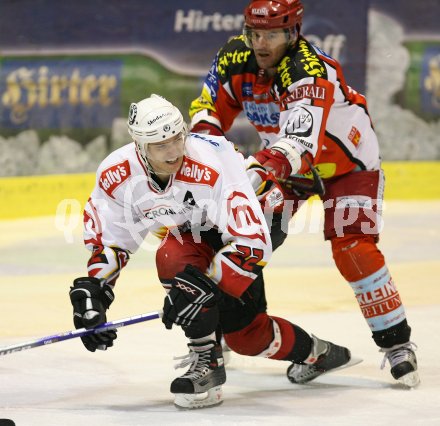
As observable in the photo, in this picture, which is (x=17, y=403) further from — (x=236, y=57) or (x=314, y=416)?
(x=236, y=57)

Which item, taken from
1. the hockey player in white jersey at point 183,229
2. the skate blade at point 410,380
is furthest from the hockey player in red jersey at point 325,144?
the hockey player in white jersey at point 183,229

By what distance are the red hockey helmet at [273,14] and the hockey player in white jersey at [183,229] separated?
0.64 meters

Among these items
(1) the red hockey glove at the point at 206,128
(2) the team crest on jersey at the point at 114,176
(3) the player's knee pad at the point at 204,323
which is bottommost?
(3) the player's knee pad at the point at 204,323

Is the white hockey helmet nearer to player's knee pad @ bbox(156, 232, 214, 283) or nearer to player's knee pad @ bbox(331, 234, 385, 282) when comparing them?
player's knee pad @ bbox(156, 232, 214, 283)

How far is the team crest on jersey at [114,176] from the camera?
385cm

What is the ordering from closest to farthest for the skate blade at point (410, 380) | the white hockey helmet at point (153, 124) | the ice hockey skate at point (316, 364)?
the white hockey helmet at point (153, 124)
the skate blade at point (410, 380)
the ice hockey skate at point (316, 364)

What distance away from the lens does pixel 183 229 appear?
3996mm

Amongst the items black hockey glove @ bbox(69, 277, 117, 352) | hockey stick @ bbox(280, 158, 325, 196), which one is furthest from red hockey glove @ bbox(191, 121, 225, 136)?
black hockey glove @ bbox(69, 277, 117, 352)

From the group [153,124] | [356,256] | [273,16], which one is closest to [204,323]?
[153,124]

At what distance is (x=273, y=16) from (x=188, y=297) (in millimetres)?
1220

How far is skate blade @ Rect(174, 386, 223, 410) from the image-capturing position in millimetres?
3902

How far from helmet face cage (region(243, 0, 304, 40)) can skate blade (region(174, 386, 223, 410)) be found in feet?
4.43

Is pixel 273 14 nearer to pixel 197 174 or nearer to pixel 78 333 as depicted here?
pixel 197 174

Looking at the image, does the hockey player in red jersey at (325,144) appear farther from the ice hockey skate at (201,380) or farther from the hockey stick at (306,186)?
the ice hockey skate at (201,380)
